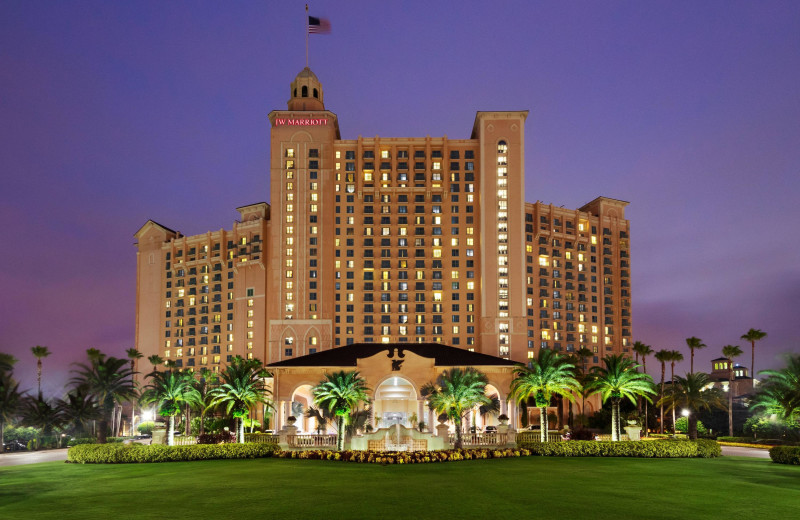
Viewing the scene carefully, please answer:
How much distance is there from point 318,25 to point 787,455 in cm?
8140

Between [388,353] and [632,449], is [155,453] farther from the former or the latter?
[632,449]

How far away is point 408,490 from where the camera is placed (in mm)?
32031

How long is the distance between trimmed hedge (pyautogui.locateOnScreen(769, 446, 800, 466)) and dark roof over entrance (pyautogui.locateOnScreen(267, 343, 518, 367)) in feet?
108

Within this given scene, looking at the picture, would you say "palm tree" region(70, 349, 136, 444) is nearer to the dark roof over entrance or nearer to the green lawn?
the dark roof over entrance

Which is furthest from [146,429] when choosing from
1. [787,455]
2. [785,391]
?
[787,455]

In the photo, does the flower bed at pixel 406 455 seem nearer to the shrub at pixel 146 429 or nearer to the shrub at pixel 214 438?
the shrub at pixel 214 438

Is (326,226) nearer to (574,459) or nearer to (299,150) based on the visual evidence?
(299,150)

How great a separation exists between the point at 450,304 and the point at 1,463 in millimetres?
89275

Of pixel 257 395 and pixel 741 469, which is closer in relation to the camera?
pixel 741 469

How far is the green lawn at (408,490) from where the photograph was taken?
86.7 feet

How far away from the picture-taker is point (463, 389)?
2263 inches

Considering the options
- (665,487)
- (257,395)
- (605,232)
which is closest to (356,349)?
(257,395)

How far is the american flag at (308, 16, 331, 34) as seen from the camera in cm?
9900

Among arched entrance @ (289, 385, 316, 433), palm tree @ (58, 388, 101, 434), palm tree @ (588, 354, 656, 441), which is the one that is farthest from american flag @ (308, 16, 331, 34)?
palm tree @ (588, 354, 656, 441)
